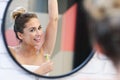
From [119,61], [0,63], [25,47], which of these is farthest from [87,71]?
[119,61]

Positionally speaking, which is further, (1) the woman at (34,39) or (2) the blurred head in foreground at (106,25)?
(1) the woman at (34,39)

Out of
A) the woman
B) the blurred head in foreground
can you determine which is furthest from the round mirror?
the blurred head in foreground

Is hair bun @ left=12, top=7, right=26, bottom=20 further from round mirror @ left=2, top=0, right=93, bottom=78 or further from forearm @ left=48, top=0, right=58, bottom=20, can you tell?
forearm @ left=48, top=0, right=58, bottom=20

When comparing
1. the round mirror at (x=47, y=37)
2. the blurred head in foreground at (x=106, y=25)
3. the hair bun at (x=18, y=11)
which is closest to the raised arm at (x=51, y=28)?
the round mirror at (x=47, y=37)

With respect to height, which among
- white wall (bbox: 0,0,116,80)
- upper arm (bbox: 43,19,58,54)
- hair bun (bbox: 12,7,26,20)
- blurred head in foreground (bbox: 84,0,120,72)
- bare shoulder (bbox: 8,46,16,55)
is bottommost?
white wall (bbox: 0,0,116,80)

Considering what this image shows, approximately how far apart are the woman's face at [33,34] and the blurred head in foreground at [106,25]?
3.20 feet

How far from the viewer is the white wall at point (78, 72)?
1395mm

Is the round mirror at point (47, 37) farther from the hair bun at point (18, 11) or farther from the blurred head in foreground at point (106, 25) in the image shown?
the blurred head in foreground at point (106, 25)

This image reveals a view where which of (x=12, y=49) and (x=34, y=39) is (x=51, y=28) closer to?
(x=34, y=39)

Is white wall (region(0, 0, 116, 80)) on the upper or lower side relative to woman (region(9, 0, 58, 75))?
lower

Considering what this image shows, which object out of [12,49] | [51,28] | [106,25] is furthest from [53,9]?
[106,25]

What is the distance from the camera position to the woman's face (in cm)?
137

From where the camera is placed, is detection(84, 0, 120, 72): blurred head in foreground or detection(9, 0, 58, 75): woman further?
detection(9, 0, 58, 75): woman

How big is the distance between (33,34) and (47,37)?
79 millimetres
